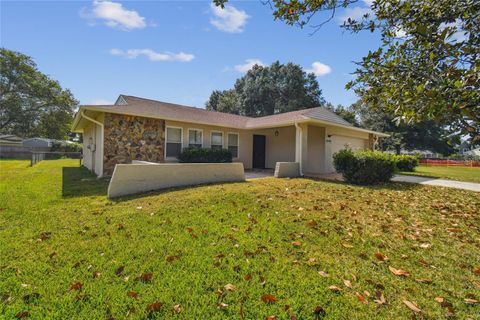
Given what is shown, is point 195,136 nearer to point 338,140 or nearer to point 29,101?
point 338,140

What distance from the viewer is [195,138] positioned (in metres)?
12.7

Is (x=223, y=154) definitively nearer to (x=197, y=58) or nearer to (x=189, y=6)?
(x=197, y=58)

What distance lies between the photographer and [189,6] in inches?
235

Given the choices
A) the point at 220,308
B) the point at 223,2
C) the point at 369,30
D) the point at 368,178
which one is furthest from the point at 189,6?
the point at 368,178

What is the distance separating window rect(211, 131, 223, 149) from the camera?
13.4 metres

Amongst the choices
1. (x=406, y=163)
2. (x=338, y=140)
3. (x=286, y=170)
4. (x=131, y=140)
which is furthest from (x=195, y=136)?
(x=406, y=163)

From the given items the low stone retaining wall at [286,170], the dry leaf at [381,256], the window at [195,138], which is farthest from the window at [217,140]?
the dry leaf at [381,256]

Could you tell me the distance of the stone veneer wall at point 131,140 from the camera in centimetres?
973

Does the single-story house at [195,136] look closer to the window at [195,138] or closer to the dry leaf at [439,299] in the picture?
the window at [195,138]

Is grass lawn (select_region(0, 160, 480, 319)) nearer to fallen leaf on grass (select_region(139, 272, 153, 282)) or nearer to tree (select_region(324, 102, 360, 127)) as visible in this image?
fallen leaf on grass (select_region(139, 272, 153, 282))

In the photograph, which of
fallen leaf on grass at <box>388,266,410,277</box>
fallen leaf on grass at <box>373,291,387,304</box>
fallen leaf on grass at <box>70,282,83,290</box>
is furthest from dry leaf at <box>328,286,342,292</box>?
fallen leaf on grass at <box>70,282,83,290</box>

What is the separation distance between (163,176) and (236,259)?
4958 millimetres

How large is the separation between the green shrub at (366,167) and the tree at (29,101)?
40761mm

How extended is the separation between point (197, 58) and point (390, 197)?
36.4ft
